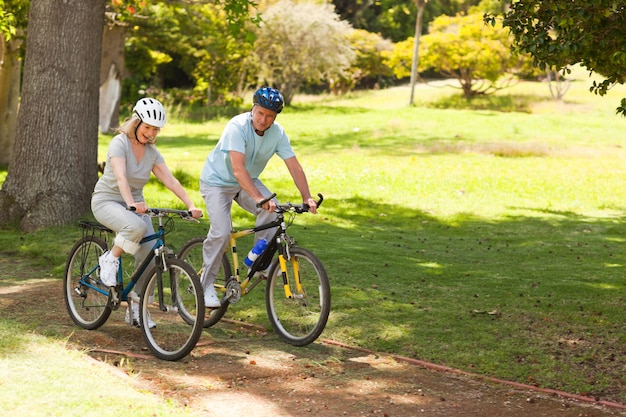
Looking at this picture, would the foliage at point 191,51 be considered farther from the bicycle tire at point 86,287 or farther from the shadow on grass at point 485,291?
the bicycle tire at point 86,287

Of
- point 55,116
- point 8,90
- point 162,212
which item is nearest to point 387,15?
point 8,90

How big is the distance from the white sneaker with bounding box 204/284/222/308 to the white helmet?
154 centimetres

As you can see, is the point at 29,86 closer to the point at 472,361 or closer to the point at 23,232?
the point at 23,232

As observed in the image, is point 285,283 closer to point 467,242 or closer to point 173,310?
point 173,310

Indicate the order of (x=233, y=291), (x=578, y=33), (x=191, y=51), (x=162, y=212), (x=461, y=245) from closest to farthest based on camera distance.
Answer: (x=162, y=212) → (x=233, y=291) → (x=578, y=33) → (x=461, y=245) → (x=191, y=51)

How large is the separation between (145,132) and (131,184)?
0.45 meters

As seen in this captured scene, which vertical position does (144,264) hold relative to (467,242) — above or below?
above

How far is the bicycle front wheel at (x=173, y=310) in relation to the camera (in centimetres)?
665

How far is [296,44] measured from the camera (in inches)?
1768

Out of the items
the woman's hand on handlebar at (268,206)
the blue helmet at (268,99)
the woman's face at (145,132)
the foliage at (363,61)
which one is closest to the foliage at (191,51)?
the foliage at (363,61)

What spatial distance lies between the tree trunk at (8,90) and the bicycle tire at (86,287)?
10.5 metres

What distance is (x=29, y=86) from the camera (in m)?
11.9

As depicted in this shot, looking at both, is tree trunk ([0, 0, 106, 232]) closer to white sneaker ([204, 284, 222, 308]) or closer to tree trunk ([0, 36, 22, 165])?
white sneaker ([204, 284, 222, 308])

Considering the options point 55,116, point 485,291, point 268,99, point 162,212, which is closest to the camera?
point 162,212
